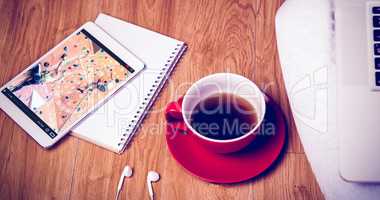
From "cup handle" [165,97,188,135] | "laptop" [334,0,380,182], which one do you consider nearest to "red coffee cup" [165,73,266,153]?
"cup handle" [165,97,188,135]

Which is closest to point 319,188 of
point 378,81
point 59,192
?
point 378,81

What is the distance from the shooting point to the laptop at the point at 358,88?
52 cm

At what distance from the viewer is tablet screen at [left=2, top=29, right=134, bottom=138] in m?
0.66

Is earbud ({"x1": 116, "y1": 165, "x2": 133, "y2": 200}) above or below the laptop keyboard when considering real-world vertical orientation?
below

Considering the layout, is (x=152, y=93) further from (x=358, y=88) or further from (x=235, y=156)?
(x=358, y=88)

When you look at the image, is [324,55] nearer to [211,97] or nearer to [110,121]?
[211,97]

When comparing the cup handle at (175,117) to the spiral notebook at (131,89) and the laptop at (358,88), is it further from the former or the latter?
the laptop at (358,88)

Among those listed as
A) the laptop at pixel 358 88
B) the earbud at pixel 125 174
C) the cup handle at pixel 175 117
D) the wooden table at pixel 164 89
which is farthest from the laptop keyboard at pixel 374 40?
the earbud at pixel 125 174

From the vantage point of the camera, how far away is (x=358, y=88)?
1.79 ft

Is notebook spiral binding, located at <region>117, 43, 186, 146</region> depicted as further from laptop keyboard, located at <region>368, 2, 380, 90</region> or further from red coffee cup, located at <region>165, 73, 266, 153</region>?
laptop keyboard, located at <region>368, 2, 380, 90</region>

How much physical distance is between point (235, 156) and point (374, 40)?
260mm

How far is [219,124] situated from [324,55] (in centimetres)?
18

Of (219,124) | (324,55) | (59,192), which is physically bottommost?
(59,192)

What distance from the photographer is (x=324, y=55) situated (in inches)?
22.5
